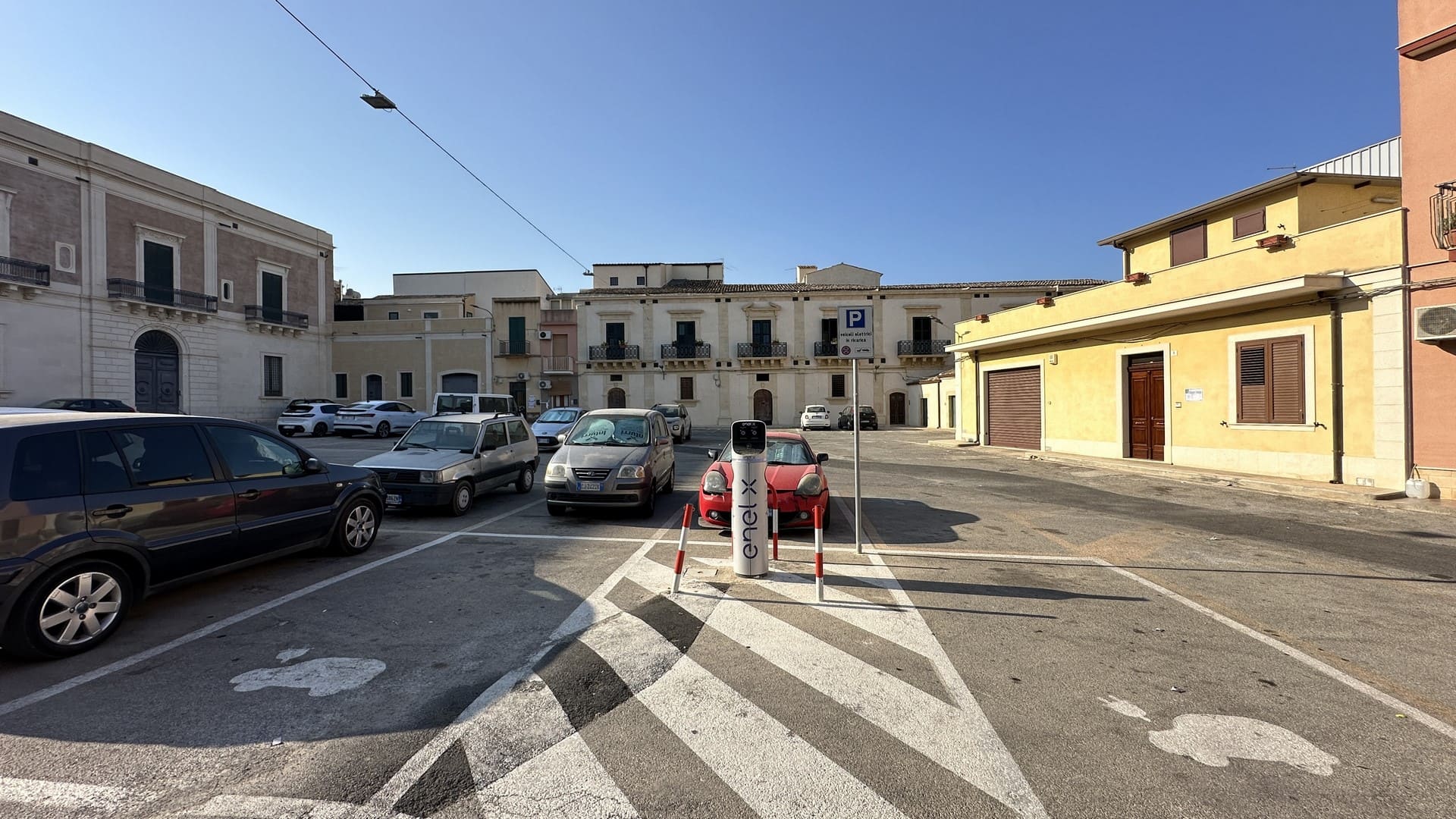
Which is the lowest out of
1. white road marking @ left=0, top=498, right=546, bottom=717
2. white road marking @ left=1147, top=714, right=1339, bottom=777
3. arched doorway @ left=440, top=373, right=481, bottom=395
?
white road marking @ left=1147, top=714, right=1339, bottom=777

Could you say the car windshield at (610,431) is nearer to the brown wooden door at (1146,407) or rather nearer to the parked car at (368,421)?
the brown wooden door at (1146,407)

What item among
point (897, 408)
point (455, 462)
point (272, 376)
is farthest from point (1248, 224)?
point (272, 376)

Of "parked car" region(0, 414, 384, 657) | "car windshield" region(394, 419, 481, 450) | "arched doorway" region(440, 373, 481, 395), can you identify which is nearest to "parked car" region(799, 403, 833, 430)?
"arched doorway" region(440, 373, 481, 395)

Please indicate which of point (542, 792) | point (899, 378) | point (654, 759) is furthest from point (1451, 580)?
point (899, 378)

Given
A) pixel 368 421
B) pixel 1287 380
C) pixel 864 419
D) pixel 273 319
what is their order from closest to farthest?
pixel 1287 380
pixel 368 421
pixel 273 319
pixel 864 419

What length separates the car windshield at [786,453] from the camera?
8.52 m

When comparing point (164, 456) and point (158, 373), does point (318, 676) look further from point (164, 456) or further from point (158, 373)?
point (158, 373)

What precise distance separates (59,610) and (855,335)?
674cm

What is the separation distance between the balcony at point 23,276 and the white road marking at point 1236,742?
1404 inches

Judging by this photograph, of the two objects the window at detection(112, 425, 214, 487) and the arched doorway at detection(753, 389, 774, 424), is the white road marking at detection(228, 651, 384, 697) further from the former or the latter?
the arched doorway at detection(753, 389, 774, 424)

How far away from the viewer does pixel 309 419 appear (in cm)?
2614

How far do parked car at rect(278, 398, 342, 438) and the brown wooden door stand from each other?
30.0m

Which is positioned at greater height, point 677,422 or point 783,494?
point 677,422

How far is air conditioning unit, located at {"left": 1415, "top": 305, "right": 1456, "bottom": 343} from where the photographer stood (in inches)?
387
